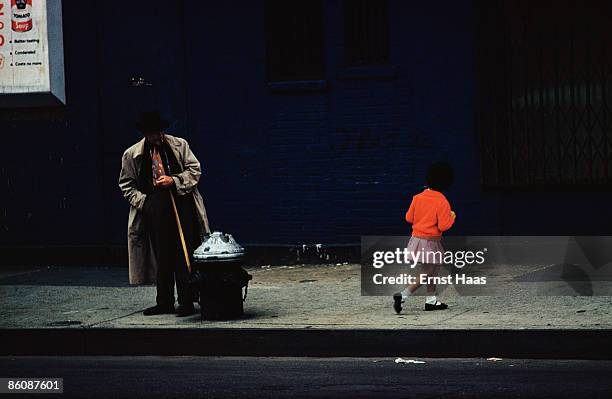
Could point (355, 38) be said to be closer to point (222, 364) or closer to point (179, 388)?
point (222, 364)

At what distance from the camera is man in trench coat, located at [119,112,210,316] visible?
10961 mm

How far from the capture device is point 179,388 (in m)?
8.14

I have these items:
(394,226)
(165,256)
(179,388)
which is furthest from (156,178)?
(394,226)

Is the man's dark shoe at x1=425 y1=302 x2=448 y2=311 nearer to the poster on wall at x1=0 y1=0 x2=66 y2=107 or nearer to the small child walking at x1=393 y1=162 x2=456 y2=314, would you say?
the small child walking at x1=393 y1=162 x2=456 y2=314

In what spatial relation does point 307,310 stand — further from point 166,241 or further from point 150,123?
point 150,123

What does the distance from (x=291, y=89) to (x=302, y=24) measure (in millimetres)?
816

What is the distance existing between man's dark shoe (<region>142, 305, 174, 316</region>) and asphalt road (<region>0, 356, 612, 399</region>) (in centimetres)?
119

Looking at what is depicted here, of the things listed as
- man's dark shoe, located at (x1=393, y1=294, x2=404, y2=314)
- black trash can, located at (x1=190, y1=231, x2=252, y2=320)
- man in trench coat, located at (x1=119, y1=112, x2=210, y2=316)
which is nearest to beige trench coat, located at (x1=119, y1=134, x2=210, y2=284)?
man in trench coat, located at (x1=119, y1=112, x2=210, y2=316)

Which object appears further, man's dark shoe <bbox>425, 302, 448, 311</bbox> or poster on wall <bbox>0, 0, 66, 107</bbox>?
poster on wall <bbox>0, 0, 66, 107</bbox>

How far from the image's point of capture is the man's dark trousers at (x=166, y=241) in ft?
36.0

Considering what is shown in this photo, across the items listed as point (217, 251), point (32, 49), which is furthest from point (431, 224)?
point (32, 49)

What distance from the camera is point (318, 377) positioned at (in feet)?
27.8

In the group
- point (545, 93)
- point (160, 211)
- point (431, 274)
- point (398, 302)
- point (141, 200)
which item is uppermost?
point (545, 93)

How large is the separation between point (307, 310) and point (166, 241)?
4.66 feet
